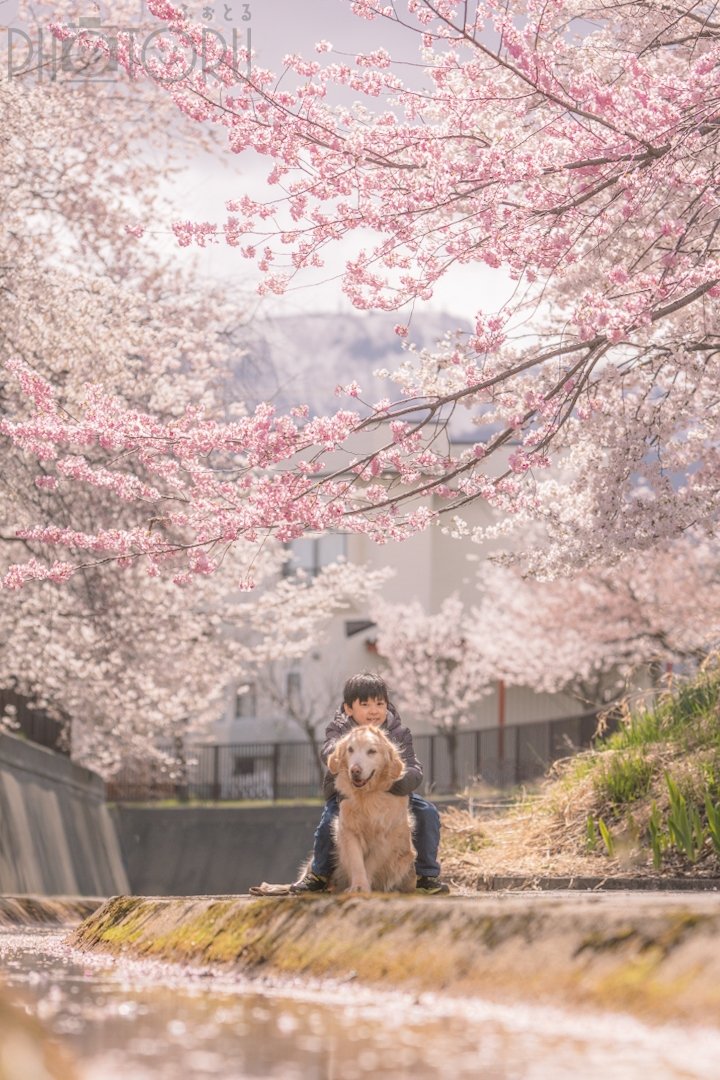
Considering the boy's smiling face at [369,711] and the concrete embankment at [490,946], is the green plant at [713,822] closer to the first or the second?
the boy's smiling face at [369,711]

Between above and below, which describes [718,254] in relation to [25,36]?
below

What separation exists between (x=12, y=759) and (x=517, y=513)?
9964 millimetres

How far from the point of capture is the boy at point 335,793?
20.9 ft

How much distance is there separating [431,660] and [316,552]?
6774 millimetres

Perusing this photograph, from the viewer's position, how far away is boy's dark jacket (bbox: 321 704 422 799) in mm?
5941

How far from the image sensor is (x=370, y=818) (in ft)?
19.4

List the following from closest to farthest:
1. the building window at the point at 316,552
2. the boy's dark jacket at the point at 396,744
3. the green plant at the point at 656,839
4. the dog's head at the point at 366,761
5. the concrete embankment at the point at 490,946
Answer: the concrete embankment at the point at 490,946 < the dog's head at the point at 366,761 < the boy's dark jacket at the point at 396,744 < the green plant at the point at 656,839 < the building window at the point at 316,552

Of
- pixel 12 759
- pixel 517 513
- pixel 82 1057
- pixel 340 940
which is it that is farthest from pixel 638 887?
pixel 12 759

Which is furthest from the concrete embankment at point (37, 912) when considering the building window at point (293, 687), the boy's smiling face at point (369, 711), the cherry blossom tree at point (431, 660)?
the building window at point (293, 687)

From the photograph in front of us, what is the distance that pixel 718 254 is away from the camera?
31.7 feet

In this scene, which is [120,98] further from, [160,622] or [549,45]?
[549,45]

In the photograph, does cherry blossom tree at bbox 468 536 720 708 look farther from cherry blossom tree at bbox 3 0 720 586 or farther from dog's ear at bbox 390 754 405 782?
dog's ear at bbox 390 754 405 782

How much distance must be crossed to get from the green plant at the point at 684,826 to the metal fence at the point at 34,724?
44.4ft

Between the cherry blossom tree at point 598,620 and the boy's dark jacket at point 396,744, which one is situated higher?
the cherry blossom tree at point 598,620
